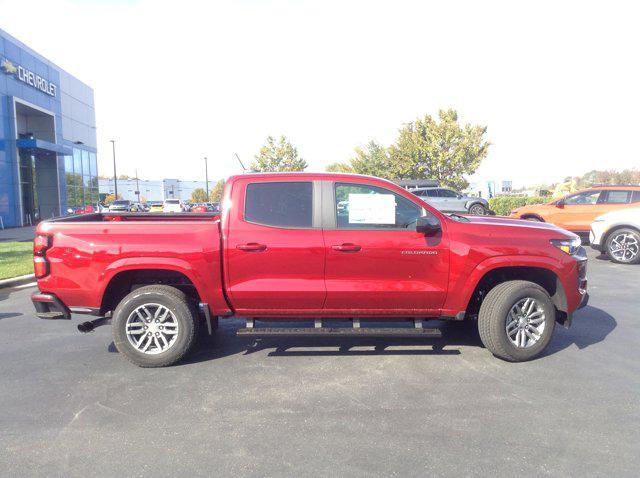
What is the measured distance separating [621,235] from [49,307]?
37.4 feet

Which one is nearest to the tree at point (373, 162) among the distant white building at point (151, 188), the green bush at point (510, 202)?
the green bush at point (510, 202)

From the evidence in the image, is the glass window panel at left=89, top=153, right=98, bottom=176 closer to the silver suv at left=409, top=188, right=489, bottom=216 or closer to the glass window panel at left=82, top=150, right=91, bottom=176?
the glass window panel at left=82, top=150, right=91, bottom=176

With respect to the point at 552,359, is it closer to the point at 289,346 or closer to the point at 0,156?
A: the point at 289,346

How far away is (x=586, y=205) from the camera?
42.4ft

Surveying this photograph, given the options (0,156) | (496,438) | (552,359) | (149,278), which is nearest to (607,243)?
(552,359)

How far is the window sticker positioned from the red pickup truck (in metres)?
0.01

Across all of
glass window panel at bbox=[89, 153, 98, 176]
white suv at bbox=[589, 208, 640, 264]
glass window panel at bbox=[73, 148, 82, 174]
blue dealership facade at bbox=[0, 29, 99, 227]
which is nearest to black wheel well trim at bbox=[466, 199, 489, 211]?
white suv at bbox=[589, 208, 640, 264]

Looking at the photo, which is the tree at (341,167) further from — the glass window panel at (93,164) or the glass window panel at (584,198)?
the glass window panel at (584,198)

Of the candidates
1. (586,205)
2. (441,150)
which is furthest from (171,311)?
(441,150)

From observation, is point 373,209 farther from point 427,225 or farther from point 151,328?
point 151,328

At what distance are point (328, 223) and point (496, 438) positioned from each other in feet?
7.72

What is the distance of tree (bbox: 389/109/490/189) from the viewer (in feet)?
107

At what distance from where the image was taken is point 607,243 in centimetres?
1073

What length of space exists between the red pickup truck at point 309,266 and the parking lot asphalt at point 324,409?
16.0 inches
